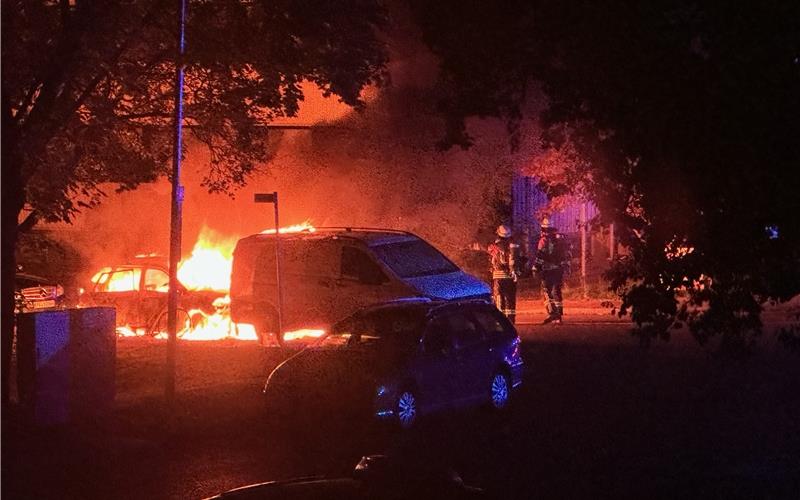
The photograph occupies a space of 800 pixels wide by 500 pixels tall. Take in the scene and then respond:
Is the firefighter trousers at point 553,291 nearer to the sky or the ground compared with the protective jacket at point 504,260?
nearer to the ground

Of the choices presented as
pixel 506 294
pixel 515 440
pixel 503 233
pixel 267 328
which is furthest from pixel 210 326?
pixel 515 440

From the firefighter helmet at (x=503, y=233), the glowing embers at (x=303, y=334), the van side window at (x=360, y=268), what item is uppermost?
the firefighter helmet at (x=503, y=233)

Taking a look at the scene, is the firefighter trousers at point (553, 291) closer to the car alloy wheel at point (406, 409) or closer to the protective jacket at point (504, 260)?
the protective jacket at point (504, 260)

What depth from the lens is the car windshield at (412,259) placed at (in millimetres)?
18859

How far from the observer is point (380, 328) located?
46.5 feet

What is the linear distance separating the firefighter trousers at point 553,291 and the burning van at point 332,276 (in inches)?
135

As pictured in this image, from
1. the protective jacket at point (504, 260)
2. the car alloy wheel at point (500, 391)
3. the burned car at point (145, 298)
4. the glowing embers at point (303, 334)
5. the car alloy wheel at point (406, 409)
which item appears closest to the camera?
the car alloy wheel at point (406, 409)

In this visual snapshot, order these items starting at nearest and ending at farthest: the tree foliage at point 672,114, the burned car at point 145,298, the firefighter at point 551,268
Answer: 1. the tree foliage at point 672,114
2. the burned car at point 145,298
3. the firefighter at point 551,268

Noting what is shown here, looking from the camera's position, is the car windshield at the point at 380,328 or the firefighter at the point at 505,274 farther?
the firefighter at the point at 505,274

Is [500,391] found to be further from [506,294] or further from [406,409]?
[506,294]

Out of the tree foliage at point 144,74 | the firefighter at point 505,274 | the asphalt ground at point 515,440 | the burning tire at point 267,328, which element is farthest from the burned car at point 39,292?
the firefighter at point 505,274

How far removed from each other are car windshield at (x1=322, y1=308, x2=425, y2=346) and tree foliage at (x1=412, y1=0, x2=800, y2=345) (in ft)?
18.8

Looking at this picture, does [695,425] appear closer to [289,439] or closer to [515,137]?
[289,439]

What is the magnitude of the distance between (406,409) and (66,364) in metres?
3.93
